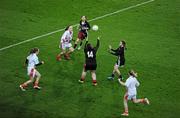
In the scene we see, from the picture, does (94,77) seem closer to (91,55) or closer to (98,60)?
(91,55)

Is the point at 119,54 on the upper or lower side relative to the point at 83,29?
lower

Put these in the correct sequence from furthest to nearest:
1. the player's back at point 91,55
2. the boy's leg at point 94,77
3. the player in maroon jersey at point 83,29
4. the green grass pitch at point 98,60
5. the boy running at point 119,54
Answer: the player in maroon jersey at point 83,29 < the boy running at point 119,54 < the boy's leg at point 94,77 < the player's back at point 91,55 < the green grass pitch at point 98,60

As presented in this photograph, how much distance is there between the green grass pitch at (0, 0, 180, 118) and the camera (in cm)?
1816

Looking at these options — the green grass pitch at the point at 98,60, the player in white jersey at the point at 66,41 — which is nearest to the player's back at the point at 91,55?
the green grass pitch at the point at 98,60

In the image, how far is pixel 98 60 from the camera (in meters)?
23.4

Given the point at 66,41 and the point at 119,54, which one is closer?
the point at 119,54

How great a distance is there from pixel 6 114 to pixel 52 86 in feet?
11.7

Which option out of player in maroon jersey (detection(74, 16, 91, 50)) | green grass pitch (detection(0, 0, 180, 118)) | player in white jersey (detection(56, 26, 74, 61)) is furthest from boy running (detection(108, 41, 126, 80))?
player in maroon jersey (detection(74, 16, 91, 50))

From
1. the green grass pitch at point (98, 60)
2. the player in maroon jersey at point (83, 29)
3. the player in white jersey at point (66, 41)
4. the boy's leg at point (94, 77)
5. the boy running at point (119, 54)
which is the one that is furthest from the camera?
the player in maroon jersey at point (83, 29)

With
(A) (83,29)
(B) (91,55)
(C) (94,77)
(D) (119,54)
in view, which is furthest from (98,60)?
(B) (91,55)

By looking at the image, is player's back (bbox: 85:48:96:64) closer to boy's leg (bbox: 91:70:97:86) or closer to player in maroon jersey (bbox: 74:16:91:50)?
boy's leg (bbox: 91:70:97:86)

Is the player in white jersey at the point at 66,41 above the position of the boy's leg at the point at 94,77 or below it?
above

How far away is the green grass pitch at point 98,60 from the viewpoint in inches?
715

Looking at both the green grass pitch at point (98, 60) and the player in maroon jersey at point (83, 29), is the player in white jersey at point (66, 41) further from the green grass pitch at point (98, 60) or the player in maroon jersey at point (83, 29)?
the player in maroon jersey at point (83, 29)
